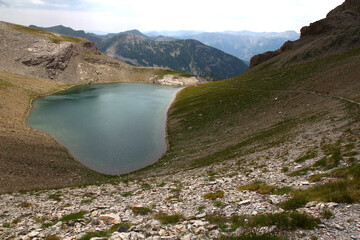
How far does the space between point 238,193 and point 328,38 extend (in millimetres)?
111254

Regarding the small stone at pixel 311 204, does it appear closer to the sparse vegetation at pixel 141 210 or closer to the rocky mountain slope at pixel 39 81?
the sparse vegetation at pixel 141 210

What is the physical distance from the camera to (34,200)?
72.4 feet

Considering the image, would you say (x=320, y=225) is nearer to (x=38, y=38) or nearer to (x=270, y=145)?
(x=270, y=145)

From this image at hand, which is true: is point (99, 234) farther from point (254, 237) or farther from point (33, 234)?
point (254, 237)

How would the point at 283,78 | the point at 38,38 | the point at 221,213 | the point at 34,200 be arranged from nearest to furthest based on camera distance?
the point at 221,213 < the point at 34,200 < the point at 283,78 < the point at 38,38

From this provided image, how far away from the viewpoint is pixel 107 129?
5972 cm

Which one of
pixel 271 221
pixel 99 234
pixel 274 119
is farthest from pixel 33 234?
pixel 274 119

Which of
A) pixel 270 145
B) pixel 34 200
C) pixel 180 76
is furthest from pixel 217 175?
pixel 180 76

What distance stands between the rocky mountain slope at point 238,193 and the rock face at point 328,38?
181ft

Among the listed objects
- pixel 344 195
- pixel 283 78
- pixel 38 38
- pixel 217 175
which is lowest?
pixel 217 175

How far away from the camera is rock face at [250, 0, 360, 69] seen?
8975 cm

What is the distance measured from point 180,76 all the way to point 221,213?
174538mm

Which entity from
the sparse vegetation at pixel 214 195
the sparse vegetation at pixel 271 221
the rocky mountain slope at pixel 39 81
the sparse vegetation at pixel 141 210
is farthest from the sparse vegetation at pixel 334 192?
the rocky mountain slope at pixel 39 81

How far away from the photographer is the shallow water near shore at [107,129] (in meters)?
43.0
